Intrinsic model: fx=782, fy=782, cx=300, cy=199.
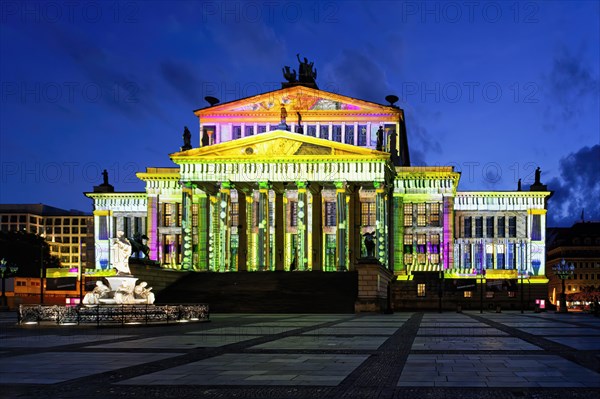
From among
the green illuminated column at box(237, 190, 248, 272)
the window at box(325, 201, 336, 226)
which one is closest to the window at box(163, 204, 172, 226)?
the green illuminated column at box(237, 190, 248, 272)

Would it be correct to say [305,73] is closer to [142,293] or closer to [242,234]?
[242,234]

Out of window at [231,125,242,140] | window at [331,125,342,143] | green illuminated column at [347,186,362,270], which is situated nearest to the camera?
green illuminated column at [347,186,362,270]

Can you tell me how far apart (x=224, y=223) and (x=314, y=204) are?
10775 millimetres

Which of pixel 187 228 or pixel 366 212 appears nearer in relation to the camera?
pixel 187 228

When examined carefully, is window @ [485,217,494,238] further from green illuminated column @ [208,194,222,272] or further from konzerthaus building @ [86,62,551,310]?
green illuminated column @ [208,194,222,272]

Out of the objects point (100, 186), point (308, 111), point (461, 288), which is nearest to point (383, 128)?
point (308, 111)

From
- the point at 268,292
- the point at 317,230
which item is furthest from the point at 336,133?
the point at 268,292

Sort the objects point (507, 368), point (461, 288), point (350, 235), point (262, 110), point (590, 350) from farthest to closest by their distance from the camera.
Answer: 1. point (262, 110)
2. point (350, 235)
3. point (461, 288)
4. point (590, 350)
5. point (507, 368)

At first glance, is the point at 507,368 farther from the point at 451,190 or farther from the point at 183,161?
the point at 451,190

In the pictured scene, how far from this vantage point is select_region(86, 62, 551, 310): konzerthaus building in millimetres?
82438

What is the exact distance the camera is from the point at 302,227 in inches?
3216

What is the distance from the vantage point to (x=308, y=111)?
308 feet

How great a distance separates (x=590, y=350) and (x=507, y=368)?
20.6 feet

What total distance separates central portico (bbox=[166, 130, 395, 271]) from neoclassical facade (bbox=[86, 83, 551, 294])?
0.12 m
